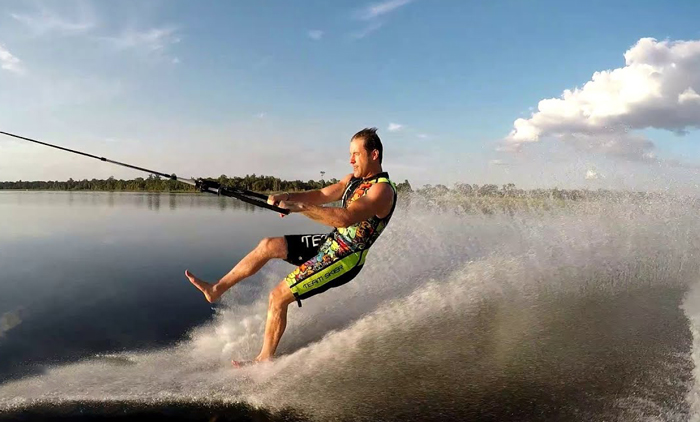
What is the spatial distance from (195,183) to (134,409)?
2116 millimetres

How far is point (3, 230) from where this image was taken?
702 inches

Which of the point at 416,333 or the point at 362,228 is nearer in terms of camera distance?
the point at 362,228

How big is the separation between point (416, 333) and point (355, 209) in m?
1.67

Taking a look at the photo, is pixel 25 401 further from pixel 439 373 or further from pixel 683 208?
pixel 683 208

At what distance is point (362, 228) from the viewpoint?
468 centimetres

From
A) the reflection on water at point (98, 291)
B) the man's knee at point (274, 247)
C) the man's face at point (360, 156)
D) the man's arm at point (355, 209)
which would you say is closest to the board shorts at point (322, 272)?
the man's knee at point (274, 247)

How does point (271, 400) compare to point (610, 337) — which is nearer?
point (271, 400)

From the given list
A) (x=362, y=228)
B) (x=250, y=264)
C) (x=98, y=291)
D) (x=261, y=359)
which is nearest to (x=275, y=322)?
(x=261, y=359)

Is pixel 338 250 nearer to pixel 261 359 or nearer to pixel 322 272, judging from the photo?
pixel 322 272

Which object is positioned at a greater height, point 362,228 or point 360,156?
point 360,156

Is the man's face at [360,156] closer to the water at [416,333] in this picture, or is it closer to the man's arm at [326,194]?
the man's arm at [326,194]

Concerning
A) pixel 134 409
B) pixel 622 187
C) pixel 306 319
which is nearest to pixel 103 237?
pixel 306 319

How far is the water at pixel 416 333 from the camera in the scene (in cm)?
376

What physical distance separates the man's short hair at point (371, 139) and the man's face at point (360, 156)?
39 millimetres
